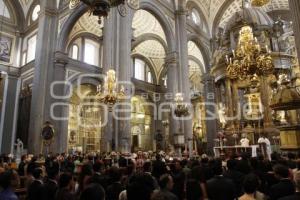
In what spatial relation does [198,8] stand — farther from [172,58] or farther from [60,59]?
[60,59]

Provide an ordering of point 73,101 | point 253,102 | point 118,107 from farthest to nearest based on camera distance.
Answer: point 73,101 < point 253,102 < point 118,107

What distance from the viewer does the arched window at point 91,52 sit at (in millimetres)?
20109

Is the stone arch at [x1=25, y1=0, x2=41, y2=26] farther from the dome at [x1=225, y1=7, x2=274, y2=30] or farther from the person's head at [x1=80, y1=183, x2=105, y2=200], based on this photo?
the person's head at [x1=80, y1=183, x2=105, y2=200]

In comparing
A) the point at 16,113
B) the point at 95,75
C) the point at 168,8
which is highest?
the point at 168,8

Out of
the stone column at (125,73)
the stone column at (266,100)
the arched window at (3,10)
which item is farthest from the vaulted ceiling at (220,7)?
the arched window at (3,10)

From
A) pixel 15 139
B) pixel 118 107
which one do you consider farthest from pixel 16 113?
pixel 118 107

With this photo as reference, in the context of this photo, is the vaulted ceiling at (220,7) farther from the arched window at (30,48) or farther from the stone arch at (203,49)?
the arched window at (30,48)

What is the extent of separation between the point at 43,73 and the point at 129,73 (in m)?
5.95

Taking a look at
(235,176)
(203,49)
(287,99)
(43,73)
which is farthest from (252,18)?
(235,176)

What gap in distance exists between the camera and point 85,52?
20.0 metres

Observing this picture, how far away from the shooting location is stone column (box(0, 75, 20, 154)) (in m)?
17.7

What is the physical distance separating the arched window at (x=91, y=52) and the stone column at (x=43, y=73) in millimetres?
4126

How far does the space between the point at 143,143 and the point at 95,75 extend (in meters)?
8.35

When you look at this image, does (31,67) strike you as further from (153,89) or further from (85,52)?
(153,89)
